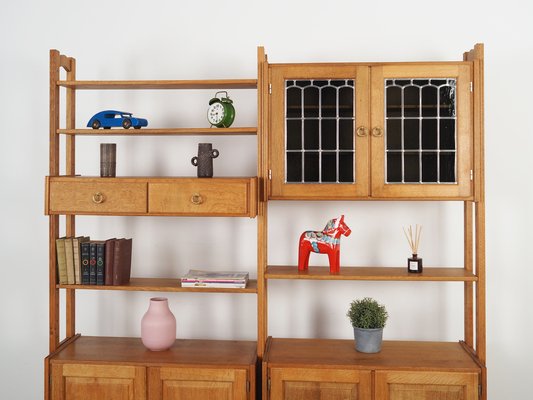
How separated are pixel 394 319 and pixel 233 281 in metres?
0.90

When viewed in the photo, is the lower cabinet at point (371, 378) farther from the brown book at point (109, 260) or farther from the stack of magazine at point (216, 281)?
the brown book at point (109, 260)

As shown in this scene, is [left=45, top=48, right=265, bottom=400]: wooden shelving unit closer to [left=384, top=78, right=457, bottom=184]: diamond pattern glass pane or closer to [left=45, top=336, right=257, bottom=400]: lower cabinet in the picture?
[left=45, top=336, right=257, bottom=400]: lower cabinet

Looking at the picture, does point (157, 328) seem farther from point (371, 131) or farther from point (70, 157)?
point (371, 131)

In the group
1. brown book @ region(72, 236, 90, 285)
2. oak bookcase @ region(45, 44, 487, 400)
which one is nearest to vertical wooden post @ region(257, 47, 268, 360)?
oak bookcase @ region(45, 44, 487, 400)

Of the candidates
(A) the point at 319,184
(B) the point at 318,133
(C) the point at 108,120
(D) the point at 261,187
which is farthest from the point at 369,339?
(C) the point at 108,120

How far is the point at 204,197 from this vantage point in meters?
2.72

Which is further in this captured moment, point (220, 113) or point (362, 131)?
point (220, 113)

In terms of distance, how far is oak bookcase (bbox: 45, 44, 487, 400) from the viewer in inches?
105

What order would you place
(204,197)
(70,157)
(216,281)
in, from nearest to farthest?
(204,197) → (216,281) → (70,157)

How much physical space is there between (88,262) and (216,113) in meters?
0.89

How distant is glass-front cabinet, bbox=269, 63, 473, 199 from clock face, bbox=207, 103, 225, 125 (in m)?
0.25

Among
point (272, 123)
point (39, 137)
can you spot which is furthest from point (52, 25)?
point (272, 123)

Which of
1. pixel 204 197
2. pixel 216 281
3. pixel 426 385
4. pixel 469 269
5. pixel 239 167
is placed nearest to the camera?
pixel 426 385

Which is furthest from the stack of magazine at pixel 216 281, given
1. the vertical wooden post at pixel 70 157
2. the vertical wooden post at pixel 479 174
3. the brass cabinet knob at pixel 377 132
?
the vertical wooden post at pixel 479 174
